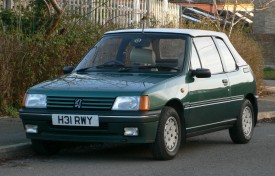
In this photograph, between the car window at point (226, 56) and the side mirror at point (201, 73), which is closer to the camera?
the side mirror at point (201, 73)

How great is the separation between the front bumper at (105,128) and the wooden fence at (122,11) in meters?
6.28

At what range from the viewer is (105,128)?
30.3 ft

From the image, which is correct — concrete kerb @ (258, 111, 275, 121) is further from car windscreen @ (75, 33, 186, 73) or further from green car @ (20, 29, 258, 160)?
car windscreen @ (75, 33, 186, 73)

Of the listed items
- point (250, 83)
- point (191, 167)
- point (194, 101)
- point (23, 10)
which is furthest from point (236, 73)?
point (23, 10)

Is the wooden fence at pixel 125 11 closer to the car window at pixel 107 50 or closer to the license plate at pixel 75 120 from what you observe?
the car window at pixel 107 50

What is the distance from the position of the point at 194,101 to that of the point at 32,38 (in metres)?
4.88

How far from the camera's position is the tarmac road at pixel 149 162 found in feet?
29.5

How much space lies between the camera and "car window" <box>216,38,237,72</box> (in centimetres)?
1148

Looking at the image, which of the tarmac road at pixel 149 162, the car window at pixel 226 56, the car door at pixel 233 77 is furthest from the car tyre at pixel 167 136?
the car window at pixel 226 56

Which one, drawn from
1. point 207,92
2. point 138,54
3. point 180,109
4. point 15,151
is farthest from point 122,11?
point 15,151

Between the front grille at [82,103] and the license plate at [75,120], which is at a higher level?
the front grille at [82,103]

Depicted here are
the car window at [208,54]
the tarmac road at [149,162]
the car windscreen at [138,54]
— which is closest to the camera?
the tarmac road at [149,162]

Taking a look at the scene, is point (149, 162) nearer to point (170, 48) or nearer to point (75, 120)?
point (75, 120)

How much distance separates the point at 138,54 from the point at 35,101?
166 centimetres
